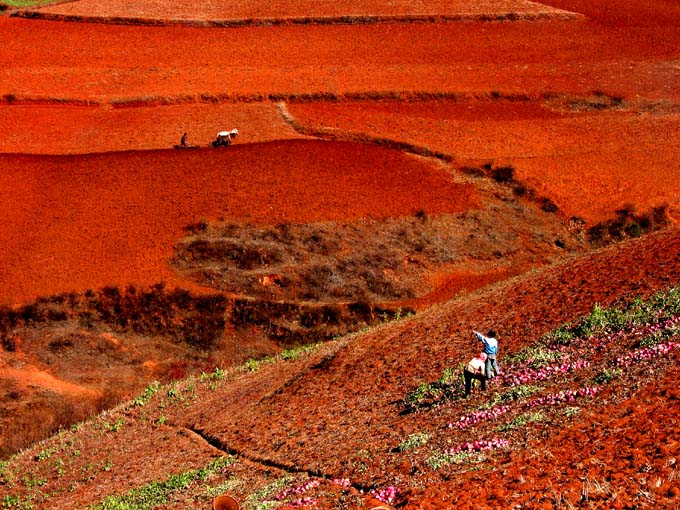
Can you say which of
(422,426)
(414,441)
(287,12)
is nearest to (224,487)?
(414,441)

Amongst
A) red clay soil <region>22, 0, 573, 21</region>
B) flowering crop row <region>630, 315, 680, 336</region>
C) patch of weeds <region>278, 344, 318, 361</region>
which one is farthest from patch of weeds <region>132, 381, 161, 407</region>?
red clay soil <region>22, 0, 573, 21</region>

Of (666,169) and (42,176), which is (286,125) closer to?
(42,176)

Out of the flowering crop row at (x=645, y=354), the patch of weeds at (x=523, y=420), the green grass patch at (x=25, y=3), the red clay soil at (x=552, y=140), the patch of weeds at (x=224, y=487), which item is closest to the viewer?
the patch of weeds at (x=523, y=420)

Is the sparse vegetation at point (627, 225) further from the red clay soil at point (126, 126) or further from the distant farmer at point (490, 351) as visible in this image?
the distant farmer at point (490, 351)

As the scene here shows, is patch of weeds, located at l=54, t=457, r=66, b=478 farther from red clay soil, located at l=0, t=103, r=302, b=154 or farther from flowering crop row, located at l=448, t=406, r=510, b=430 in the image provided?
red clay soil, located at l=0, t=103, r=302, b=154

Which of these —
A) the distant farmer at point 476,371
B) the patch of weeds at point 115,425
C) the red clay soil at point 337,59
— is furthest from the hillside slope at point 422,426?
the red clay soil at point 337,59

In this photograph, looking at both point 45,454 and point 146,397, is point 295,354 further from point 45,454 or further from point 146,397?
point 45,454

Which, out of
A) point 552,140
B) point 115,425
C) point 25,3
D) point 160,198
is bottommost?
point 115,425
